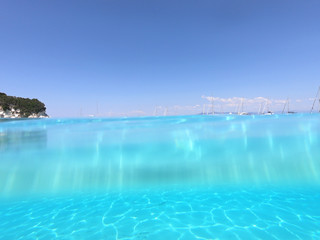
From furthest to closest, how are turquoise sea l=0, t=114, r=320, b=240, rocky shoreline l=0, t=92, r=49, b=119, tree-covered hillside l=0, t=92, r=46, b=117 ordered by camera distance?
rocky shoreline l=0, t=92, r=49, b=119, tree-covered hillside l=0, t=92, r=46, b=117, turquoise sea l=0, t=114, r=320, b=240

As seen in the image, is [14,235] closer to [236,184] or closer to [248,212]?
[248,212]

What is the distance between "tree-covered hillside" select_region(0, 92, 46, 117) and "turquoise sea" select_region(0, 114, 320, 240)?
9680 cm

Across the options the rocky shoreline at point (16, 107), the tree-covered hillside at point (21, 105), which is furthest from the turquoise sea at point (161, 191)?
the rocky shoreline at point (16, 107)

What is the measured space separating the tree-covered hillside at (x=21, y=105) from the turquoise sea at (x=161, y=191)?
9680 centimetres

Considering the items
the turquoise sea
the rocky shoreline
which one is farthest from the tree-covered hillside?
the turquoise sea

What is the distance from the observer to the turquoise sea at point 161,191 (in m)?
4.91

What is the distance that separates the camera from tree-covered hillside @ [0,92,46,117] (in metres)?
85.6

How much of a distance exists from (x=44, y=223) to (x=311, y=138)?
22902 millimetres

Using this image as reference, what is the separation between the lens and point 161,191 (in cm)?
772

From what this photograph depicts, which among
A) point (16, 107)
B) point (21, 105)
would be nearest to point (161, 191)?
point (16, 107)

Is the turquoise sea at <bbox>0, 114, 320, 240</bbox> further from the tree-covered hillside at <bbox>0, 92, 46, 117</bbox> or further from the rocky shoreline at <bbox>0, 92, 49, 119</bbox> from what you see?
the rocky shoreline at <bbox>0, 92, 49, 119</bbox>

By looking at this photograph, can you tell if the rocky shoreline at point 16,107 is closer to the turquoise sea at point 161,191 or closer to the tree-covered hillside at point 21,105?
the tree-covered hillside at point 21,105

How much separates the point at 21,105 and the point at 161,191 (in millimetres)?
115315

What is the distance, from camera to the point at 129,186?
8.69m
